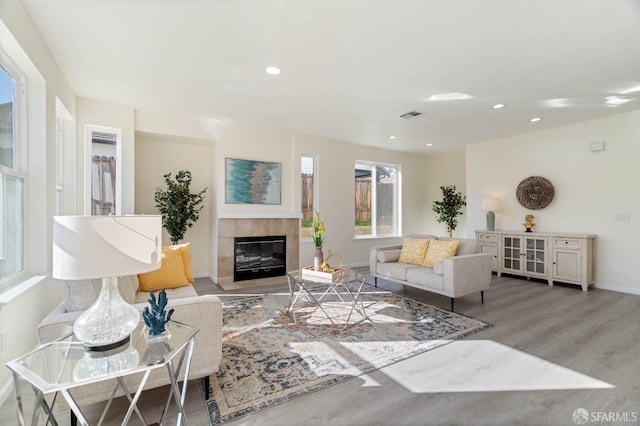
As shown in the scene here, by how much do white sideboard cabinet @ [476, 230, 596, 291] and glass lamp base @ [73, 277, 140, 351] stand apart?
584 cm

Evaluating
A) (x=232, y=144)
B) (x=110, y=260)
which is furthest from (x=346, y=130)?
(x=110, y=260)

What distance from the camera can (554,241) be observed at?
16.1 ft

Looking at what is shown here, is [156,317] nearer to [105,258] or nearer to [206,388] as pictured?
[105,258]

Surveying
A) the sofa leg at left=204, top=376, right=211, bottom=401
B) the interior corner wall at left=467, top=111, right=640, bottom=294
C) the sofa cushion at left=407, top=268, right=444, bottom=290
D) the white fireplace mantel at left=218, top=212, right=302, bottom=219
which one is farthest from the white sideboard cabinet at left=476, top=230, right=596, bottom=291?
the sofa leg at left=204, top=376, right=211, bottom=401

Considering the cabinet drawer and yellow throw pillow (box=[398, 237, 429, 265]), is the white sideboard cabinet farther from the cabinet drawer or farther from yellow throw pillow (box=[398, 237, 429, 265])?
yellow throw pillow (box=[398, 237, 429, 265])

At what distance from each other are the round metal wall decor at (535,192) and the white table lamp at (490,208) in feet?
1.37

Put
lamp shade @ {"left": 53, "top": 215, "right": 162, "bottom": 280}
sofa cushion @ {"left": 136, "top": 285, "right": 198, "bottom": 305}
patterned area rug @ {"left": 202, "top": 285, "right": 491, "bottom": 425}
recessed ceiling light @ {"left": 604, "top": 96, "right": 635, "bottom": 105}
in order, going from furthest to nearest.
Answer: recessed ceiling light @ {"left": 604, "top": 96, "right": 635, "bottom": 105} → sofa cushion @ {"left": 136, "top": 285, "right": 198, "bottom": 305} → patterned area rug @ {"left": 202, "top": 285, "right": 491, "bottom": 425} → lamp shade @ {"left": 53, "top": 215, "right": 162, "bottom": 280}

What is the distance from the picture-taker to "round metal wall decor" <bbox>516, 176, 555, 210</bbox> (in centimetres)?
526

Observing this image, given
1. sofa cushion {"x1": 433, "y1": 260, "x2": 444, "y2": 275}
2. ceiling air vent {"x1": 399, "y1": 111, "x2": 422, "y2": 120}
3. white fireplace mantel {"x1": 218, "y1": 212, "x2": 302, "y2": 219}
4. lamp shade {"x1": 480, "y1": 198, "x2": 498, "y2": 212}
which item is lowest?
sofa cushion {"x1": 433, "y1": 260, "x2": 444, "y2": 275}

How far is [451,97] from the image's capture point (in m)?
3.82

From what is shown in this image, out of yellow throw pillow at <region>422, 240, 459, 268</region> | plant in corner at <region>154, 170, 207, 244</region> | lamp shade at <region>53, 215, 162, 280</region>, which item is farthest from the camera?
plant in corner at <region>154, 170, 207, 244</region>

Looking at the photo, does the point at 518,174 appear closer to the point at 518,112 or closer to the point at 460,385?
the point at 518,112

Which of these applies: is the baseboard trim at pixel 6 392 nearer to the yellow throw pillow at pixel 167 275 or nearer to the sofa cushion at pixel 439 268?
the yellow throw pillow at pixel 167 275

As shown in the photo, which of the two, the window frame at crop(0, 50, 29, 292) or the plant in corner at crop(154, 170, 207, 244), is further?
the plant in corner at crop(154, 170, 207, 244)
